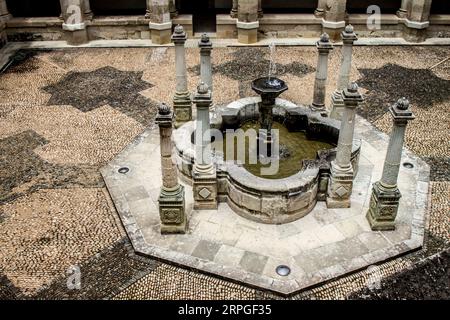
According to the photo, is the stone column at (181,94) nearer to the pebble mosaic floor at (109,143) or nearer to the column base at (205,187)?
the pebble mosaic floor at (109,143)

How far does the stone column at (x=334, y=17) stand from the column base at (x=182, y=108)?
26.3ft

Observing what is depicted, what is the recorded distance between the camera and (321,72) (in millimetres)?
10719

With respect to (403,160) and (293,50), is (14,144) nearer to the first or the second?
(403,160)

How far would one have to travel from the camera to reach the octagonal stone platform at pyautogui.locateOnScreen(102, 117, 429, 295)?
7703mm

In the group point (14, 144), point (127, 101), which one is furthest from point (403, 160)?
point (14, 144)

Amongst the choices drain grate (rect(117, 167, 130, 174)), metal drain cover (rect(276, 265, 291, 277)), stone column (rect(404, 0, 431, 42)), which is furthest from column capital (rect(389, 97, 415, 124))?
stone column (rect(404, 0, 431, 42))

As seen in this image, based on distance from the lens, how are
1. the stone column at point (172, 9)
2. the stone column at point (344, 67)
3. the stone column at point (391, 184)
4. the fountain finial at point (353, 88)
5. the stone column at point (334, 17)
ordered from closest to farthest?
the stone column at point (391, 184) < the fountain finial at point (353, 88) < the stone column at point (344, 67) < the stone column at point (334, 17) < the stone column at point (172, 9)

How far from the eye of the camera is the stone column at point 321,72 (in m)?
10.4

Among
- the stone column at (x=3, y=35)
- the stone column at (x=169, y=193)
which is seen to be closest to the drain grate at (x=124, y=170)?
the stone column at (x=169, y=193)

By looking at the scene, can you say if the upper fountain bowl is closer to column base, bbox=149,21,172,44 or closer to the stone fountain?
the stone fountain

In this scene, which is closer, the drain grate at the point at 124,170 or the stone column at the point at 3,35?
the drain grate at the point at 124,170

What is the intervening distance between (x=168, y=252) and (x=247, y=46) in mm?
10729

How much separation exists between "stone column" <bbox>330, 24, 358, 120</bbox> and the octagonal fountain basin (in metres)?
0.96
